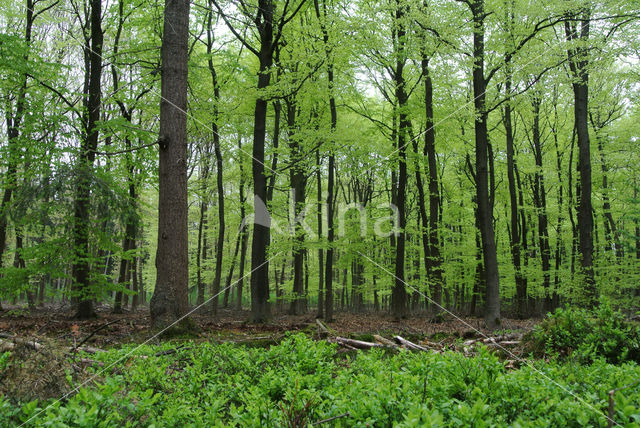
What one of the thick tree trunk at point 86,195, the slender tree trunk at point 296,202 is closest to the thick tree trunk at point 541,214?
the slender tree trunk at point 296,202

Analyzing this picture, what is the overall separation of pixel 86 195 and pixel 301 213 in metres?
7.75

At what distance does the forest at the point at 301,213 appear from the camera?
7.54ft

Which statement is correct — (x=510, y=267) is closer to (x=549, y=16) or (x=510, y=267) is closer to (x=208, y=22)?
(x=549, y=16)

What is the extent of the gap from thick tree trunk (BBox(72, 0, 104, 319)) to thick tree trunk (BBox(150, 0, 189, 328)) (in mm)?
1621

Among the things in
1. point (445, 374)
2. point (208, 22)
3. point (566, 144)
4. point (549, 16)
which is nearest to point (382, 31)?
point (549, 16)

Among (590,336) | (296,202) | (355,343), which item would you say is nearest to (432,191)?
(296,202)

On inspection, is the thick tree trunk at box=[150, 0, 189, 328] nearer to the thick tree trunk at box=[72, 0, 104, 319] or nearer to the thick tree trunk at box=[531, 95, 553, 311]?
the thick tree trunk at box=[72, 0, 104, 319]

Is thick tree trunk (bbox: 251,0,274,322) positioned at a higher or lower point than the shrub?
higher

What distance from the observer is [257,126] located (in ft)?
33.3

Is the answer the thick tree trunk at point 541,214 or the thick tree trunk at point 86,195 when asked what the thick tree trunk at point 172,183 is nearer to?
the thick tree trunk at point 86,195

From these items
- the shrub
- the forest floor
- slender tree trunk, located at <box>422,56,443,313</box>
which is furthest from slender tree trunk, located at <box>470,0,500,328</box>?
the shrub

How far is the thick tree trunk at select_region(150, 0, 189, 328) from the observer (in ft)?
20.1

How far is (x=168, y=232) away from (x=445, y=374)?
15.9ft

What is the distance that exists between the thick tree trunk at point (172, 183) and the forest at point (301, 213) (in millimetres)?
33
